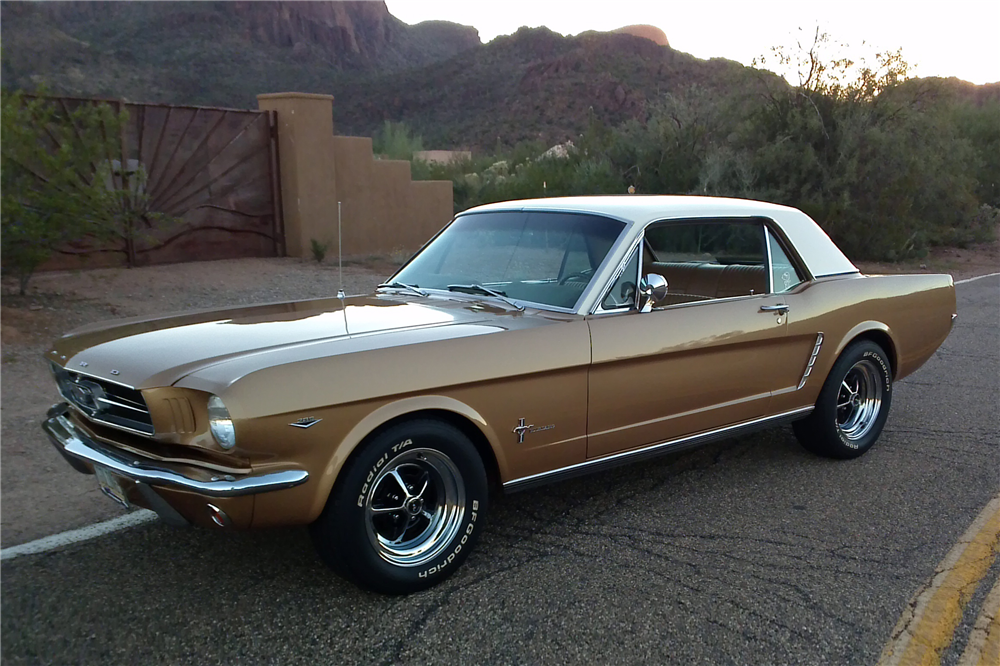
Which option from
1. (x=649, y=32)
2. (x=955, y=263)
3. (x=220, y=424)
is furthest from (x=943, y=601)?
(x=649, y=32)

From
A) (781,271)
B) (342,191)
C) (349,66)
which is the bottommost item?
(781,271)

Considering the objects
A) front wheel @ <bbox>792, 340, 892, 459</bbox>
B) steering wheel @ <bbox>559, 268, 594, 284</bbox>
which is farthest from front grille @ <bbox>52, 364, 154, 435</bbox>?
front wheel @ <bbox>792, 340, 892, 459</bbox>

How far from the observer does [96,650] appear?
283cm

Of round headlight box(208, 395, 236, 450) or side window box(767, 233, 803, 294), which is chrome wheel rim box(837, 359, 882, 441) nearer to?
side window box(767, 233, 803, 294)

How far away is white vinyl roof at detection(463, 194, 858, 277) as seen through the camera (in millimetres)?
4281

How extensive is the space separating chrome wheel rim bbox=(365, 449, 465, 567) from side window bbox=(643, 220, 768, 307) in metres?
1.91

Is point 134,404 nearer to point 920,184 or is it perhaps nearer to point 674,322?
point 674,322

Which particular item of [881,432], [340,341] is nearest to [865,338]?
[881,432]

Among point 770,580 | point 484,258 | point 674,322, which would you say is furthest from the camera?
point 484,258

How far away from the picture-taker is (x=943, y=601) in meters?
3.33

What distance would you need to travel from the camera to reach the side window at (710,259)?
4824mm

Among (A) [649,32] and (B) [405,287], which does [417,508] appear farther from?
(A) [649,32]

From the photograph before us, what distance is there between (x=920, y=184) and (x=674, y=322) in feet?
54.1

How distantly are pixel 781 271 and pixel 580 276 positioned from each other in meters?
1.54
